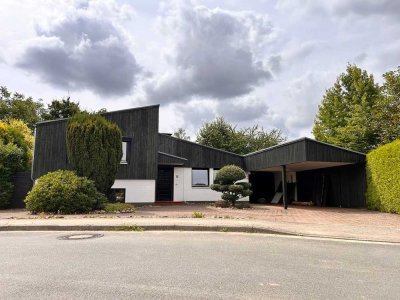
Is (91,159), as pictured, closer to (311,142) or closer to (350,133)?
(311,142)

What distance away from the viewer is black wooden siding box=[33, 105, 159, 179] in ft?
61.7

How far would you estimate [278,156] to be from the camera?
1981cm

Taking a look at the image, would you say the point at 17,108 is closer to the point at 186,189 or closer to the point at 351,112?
the point at 186,189

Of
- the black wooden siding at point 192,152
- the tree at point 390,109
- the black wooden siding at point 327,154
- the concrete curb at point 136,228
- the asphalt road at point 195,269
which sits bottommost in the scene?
the asphalt road at point 195,269

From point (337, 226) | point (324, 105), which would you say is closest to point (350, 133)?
point (324, 105)

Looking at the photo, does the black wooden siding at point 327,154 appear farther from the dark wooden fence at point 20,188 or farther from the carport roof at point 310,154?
the dark wooden fence at point 20,188

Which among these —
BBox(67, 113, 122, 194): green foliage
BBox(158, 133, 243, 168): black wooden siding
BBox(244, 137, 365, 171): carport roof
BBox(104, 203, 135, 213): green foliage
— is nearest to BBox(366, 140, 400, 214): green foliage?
BBox(244, 137, 365, 171): carport roof

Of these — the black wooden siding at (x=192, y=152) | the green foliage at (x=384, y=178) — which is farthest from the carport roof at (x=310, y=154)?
the black wooden siding at (x=192, y=152)

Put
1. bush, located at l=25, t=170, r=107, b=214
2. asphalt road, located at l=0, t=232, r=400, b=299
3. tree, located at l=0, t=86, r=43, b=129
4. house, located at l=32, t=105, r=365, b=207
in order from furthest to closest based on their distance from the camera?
tree, located at l=0, t=86, r=43, b=129
house, located at l=32, t=105, r=365, b=207
bush, located at l=25, t=170, r=107, b=214
asphalt road, located at l=0, t=232, r=400, b=299

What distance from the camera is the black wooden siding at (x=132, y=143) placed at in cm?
1880

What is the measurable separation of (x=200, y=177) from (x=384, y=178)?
11.7 meters

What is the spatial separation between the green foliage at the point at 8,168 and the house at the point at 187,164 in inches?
46.4

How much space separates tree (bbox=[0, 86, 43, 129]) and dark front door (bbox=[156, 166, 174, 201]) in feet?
75.5

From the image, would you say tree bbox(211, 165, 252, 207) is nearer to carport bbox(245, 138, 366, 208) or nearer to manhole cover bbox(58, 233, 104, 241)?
carport bbox(245, 138, 366, 208)
